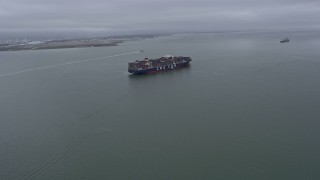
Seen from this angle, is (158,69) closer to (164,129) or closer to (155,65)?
(155,65)

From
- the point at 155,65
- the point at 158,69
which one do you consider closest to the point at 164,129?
the point at 158,69

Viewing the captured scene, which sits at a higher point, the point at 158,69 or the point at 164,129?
the point at 158,69

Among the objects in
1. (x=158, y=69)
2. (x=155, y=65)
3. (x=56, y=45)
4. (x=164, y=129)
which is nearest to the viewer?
(x=164, y=129)

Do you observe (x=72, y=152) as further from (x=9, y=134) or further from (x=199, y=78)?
(x=199, y=78)

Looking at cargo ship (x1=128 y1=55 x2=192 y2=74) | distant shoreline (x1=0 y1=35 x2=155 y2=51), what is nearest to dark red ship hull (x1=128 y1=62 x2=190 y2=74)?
cargo ship (x1=128 y1=55 x2=192 y2=74)

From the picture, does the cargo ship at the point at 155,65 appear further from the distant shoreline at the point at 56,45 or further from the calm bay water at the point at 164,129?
the distant shoreline at the point at 56,45

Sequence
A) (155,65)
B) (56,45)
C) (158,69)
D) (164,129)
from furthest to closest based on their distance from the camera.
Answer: (56,45) < (155,65) < (158,69) < (164,129)

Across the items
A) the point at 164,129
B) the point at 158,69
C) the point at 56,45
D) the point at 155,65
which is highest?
the point at 56,45
